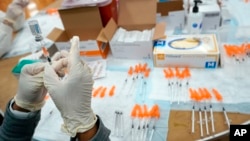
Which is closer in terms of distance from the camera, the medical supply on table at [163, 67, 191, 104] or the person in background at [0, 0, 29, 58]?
the medical supply on table at [163, 67, 191, 104]

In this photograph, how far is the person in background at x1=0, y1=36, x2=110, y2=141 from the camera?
2.16 ft

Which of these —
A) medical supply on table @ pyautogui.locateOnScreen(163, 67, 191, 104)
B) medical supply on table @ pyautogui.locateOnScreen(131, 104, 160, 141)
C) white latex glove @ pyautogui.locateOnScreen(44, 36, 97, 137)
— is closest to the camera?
white latex glove @ pyautogui.locateOnScreen(44, 36, 97, 137)

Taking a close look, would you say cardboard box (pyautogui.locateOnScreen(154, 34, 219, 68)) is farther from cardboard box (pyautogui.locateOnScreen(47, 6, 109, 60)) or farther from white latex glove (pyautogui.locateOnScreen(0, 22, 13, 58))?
white latex glove (pyautogui.locateOnScreen(0, 22, 13, 58))

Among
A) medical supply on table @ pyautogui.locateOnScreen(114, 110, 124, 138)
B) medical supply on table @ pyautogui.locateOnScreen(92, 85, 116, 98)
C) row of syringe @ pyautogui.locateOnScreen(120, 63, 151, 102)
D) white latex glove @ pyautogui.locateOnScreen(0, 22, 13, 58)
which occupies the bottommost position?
medical supply on table @ pyautogui.locateOnScreen(114, 110, 124, 138)

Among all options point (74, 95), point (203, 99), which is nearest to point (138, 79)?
point (203, 99)

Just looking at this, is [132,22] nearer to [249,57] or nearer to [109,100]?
[109,100]

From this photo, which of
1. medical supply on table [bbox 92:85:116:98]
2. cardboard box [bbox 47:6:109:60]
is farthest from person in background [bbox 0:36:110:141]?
cardboard box [bbox 47:6:109:60]

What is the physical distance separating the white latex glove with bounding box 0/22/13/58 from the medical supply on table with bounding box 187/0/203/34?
3.71 feet

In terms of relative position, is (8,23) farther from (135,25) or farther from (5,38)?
(135,25)

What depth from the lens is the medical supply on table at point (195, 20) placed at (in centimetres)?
108

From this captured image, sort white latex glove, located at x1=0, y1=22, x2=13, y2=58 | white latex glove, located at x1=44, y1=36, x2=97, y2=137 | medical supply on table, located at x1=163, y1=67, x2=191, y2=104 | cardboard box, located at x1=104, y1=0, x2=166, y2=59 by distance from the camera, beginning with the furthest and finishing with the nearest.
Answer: white latex glove, located at x1=0, y1=22, x2=13, y2=58 < cardboard box, located at x1=104, y1=0, x2=166, y2=59 < medical supply on table, located at x1=163, y1=67, x2=191, y2=104 < white latex glove, located at x1=44, y1=36, x2=97, y2=137

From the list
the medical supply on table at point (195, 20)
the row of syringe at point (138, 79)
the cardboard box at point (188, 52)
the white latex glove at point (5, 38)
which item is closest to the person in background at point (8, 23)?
the white latex glove at point (5, 38)

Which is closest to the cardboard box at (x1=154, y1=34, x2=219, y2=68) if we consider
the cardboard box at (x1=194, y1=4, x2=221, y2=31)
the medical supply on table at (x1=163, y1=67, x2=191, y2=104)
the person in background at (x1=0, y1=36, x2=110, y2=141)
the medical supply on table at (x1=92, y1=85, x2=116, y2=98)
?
the medical supply on table at (x1=163, y1=67, x2=191, y2=104)

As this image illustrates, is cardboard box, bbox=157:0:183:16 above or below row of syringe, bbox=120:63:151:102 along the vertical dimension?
above
